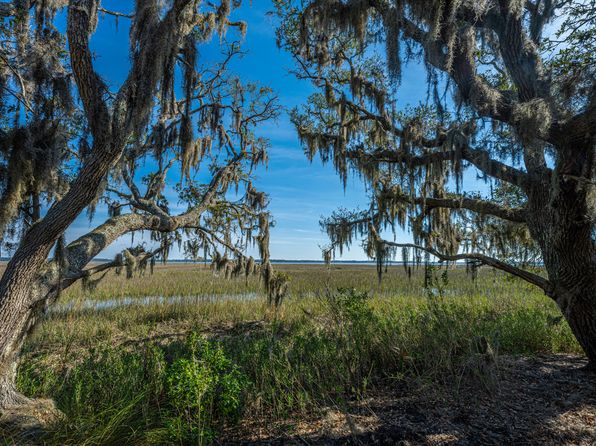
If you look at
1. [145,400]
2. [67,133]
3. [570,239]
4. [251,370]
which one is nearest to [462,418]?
[570,239]

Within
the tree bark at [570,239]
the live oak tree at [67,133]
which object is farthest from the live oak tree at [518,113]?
the live oak tree at [67,133]

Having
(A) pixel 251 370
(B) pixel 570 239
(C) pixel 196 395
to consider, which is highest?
(B) pixel 570 239

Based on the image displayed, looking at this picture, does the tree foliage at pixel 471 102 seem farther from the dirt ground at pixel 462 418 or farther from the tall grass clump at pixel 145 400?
the tall grass clump at pixel 145 400

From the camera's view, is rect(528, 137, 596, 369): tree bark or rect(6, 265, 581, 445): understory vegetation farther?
rect(528, 137, 596, 369): tree bark

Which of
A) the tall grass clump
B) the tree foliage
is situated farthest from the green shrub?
the tree foliage

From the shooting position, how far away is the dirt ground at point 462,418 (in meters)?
3.29

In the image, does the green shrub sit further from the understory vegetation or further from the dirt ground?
the dirt ground

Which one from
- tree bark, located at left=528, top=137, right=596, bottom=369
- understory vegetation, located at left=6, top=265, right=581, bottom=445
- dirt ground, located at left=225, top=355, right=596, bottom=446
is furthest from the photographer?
tree bark, located at left=528, top=137, right=596, bottom=369

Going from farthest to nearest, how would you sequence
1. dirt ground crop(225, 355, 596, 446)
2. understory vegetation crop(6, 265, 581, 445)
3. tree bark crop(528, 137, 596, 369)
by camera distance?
tree bark crop(528, 137, 596, 369) → understory vegetation crop(6, 265, 581, 445) → dirt ground crop(225, 355, 596, 446)

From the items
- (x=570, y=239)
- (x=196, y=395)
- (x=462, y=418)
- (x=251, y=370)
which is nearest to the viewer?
(x=196, y=395)

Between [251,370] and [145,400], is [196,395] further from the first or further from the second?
[251,370]

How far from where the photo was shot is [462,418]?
3.63 metres

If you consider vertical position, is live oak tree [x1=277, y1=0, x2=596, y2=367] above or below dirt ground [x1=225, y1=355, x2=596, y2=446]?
above

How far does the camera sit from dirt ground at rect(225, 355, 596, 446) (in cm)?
329
